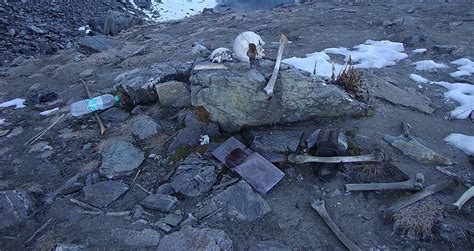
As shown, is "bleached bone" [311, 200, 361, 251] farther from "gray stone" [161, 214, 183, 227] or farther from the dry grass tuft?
"gray stone" [161, 214, 183, 227]

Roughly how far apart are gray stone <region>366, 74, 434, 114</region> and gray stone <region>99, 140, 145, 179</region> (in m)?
3.24

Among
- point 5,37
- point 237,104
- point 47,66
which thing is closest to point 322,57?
point 237,104

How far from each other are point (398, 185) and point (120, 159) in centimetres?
291

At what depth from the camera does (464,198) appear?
2961mm

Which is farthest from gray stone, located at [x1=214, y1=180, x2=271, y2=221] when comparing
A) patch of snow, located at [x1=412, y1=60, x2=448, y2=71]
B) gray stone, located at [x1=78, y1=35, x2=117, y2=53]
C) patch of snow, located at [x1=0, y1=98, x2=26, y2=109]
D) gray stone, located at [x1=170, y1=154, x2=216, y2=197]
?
gray stone, located at [x1=78, y1=35, x2=117, y2=53]

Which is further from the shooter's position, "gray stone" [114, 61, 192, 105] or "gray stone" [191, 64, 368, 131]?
"gray stone" [114, 61, 192, 105]

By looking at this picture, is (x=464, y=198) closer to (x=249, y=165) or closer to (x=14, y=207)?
(x=249, y=165)

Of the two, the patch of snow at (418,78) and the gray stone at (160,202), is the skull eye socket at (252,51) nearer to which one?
the gray stone at (160,202)

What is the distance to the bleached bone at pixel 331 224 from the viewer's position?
2.76m

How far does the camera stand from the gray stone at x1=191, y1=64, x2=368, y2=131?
12.9 ft

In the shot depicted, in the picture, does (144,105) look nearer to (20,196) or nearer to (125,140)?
(125,140)

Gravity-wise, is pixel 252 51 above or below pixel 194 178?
above

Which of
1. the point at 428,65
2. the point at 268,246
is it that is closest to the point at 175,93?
the point at 268,246

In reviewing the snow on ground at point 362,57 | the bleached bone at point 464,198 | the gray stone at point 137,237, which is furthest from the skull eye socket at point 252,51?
the bleached bone at point 464,198
